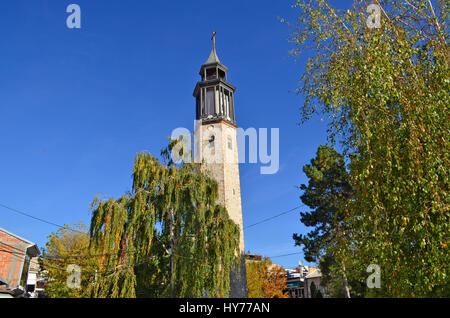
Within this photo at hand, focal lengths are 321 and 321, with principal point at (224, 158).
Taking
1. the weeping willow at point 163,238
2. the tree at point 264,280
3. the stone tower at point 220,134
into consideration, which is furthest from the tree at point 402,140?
the tree at point 264,280

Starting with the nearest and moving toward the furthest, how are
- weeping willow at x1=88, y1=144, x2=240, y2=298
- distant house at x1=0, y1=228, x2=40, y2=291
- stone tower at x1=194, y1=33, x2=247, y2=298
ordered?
weeping willow at x1=88, y1=144, x2=240, y2=298
distant house at x1=0, y1=228, x2=40, y2=291
stone tower at x1=194, y1=33, x2=247, y2=298

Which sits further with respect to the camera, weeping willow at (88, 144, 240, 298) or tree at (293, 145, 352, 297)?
tree at (293, 145, 352, 297)

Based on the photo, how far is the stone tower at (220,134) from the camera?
22844 mm

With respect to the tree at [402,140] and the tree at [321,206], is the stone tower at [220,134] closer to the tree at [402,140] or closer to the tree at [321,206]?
the tree at [321,206]

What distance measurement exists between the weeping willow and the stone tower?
631 cm

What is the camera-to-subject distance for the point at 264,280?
41.5 meters

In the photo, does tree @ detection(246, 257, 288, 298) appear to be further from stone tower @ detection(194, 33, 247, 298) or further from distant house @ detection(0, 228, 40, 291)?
distant house @ detection(0, 228, 40, 291)

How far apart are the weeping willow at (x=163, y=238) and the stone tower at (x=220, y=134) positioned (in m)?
6.31

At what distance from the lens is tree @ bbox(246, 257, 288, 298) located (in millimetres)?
36875

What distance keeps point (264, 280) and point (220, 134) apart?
81.4 ft
